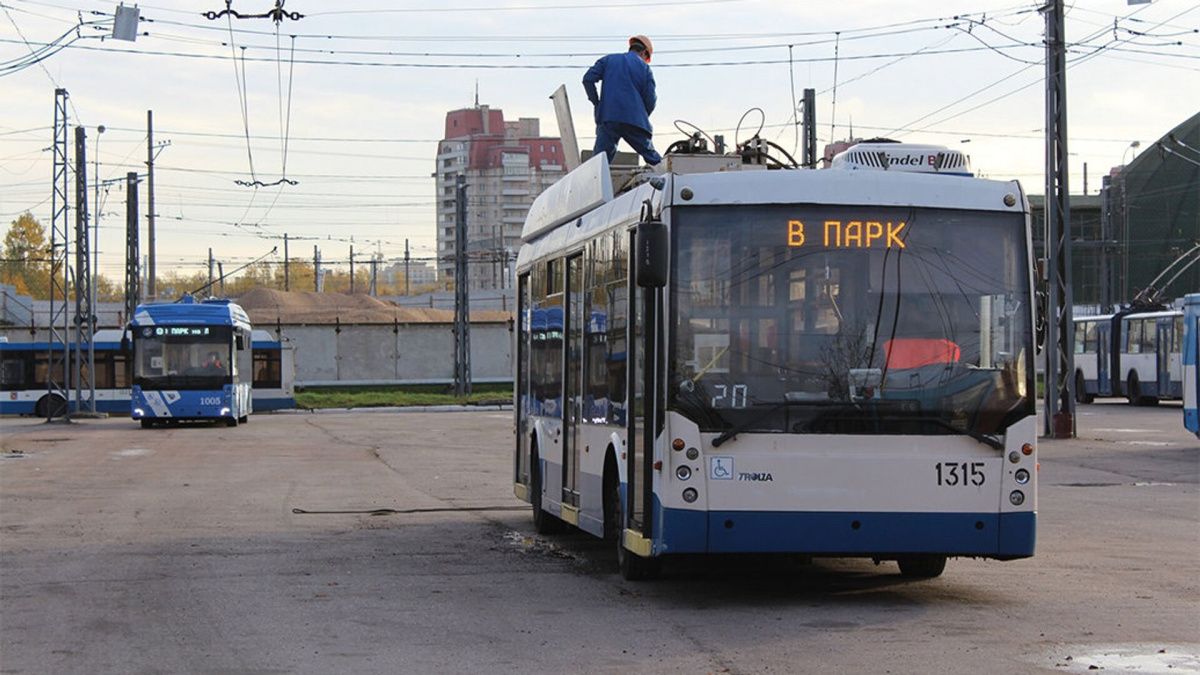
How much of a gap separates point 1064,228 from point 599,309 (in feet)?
76.1

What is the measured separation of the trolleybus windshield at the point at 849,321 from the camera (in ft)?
35.3

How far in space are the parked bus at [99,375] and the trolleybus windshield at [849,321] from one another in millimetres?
48977

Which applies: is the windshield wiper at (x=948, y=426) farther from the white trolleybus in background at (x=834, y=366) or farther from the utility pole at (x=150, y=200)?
the utility pole at (x=150, y=200)

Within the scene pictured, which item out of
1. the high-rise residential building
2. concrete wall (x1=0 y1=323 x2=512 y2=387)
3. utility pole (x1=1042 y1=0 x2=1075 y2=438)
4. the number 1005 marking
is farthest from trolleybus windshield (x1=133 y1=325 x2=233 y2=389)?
the high-rise residential building

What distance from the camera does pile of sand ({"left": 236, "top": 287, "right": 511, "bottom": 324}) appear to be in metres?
106

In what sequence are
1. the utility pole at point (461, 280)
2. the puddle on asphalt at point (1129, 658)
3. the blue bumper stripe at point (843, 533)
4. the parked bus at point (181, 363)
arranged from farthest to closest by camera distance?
the utility pole at point (461, 280)
the parked bus at point (181, 363)
the blue bumper stripe at point (843, 533)
the puddle on asphalt at point (1129, 658)

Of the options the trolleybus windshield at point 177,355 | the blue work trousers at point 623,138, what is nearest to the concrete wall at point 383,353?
the trolleybus windshield at point 177,355

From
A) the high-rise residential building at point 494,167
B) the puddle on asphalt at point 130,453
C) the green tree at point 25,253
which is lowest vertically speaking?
the puddle on asphalt at point 130,453

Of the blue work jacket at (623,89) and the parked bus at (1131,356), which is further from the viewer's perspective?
the parked bus at (1131,356)

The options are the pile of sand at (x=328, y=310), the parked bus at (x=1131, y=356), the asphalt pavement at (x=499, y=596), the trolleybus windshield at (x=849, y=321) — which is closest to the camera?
the asphalt pavement at (x=499, y=596)

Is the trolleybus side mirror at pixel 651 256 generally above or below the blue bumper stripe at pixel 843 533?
above

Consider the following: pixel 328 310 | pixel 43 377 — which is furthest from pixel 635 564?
pixel 328 310

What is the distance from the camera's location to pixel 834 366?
10797mm

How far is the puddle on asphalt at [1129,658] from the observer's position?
8547mm
